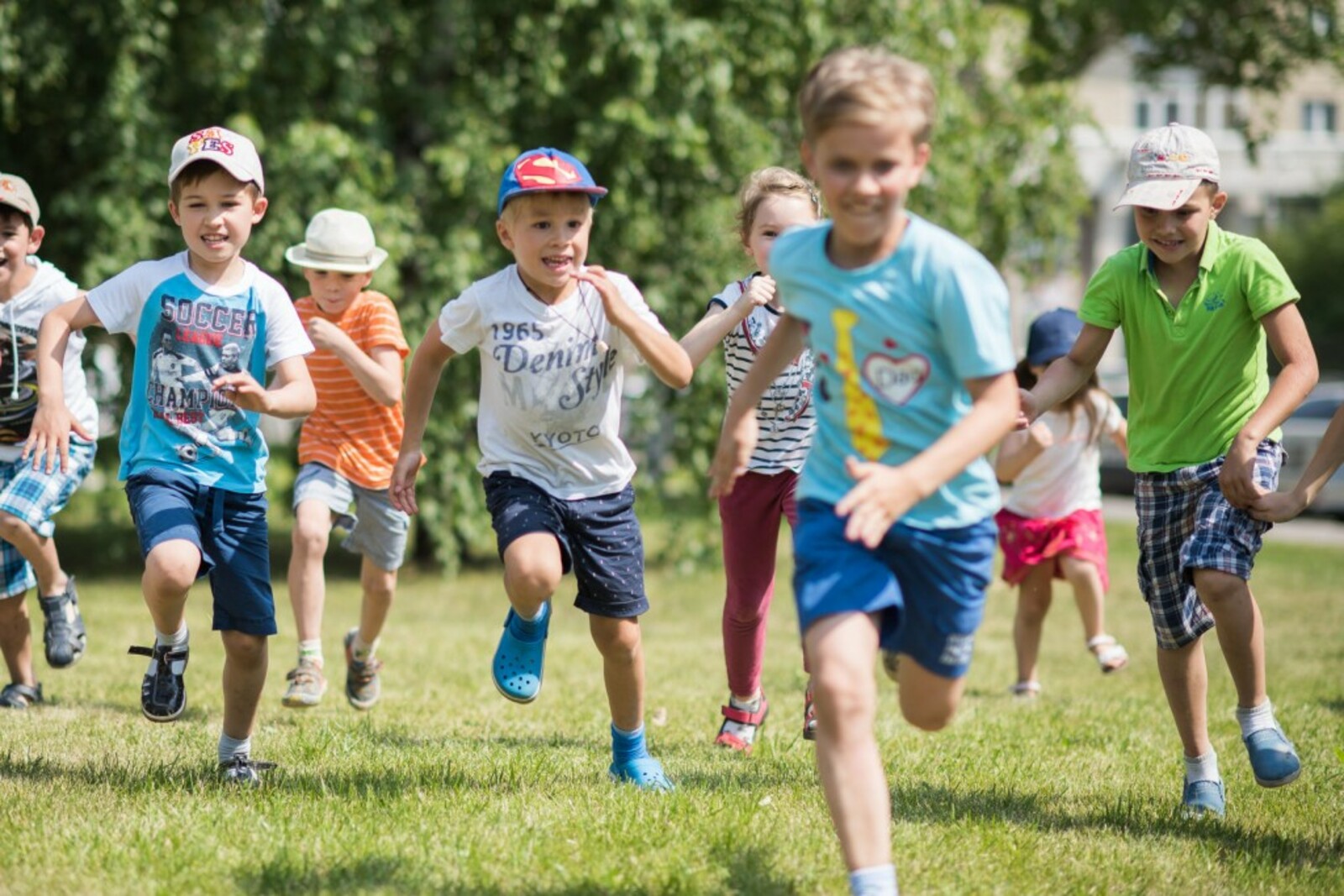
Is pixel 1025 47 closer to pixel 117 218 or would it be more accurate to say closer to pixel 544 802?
pixel 117 218

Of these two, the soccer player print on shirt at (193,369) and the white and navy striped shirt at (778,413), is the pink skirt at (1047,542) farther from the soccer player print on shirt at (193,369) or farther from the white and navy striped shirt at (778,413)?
the soccer player print on shirt at (193,369)

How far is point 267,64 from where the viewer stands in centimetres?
1252

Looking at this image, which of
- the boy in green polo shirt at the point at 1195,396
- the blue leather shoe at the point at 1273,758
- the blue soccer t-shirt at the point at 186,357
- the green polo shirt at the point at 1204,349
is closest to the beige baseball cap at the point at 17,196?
the blue soccer t-shirt at the point at 186,357

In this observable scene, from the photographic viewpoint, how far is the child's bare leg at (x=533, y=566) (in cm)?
472

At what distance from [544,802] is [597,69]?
8747 mm

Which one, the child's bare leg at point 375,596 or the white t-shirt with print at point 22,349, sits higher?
the white t-shirt with print at point 22,349

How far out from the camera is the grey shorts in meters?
7.00

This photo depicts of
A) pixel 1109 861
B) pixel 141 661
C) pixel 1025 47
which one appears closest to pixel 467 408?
pixel 141 661

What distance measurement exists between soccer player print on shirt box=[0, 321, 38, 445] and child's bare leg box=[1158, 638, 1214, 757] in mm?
4525

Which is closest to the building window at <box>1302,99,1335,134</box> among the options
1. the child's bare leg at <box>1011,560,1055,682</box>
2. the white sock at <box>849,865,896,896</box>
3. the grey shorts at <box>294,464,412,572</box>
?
the child's bare leg at <box>1011,560,1055,682</box>

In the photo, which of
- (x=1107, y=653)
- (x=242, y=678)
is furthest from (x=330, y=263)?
(x=1107, y=653)

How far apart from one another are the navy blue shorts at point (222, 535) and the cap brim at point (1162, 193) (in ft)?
9.86

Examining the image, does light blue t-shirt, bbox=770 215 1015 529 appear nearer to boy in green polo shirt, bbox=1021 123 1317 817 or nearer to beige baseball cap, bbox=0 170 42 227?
boy in green polo shirt, bbox=1021 123 1317 817

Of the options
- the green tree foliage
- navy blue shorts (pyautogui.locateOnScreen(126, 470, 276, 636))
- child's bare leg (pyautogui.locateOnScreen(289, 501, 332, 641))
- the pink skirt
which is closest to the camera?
navy blue shorts (pyautogui.locateOnScreen(126, 470, 276, 636))
